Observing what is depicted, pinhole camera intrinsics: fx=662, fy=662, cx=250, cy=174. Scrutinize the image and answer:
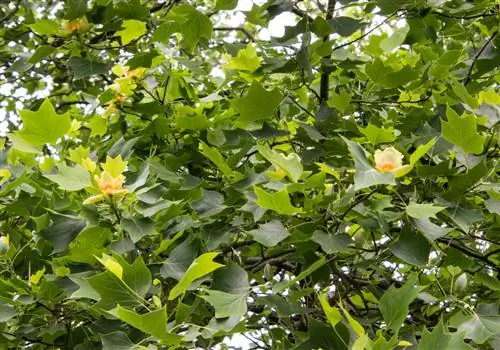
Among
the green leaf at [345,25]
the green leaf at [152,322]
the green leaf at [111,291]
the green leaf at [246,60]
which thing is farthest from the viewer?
the green leaf at [246,60]

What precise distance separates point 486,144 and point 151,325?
34.6 inches

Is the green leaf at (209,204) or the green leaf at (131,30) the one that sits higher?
the green leaf at (131,30)

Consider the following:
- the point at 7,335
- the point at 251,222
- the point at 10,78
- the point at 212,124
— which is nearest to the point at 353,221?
the point at 251,222

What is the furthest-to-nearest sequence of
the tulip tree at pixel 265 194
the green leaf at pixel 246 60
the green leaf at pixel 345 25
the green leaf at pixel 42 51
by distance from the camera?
the green leaf at pixel 42 51 < the green leaf at pixel 246 60 < the green leaf at pixel 345 25 < the tulip tree at pixel 265 194

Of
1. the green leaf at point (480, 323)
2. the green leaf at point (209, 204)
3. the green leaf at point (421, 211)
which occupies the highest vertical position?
the green leaf at point (421, 211)

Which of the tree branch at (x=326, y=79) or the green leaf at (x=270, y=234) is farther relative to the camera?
the tree branch at (x=326, y=79)

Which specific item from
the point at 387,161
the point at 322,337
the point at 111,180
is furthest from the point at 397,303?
the point at 111,180

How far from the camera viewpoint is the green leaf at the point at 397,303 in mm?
1102

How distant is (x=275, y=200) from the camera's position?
1188mm

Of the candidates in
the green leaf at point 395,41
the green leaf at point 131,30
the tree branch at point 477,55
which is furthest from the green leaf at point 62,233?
Result: the tree branch at point 477,55

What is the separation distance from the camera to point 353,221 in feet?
4.61

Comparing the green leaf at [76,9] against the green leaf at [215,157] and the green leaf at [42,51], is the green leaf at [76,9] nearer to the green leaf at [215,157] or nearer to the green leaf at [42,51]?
the green leaf at [42,51]

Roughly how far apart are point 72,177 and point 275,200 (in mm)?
411

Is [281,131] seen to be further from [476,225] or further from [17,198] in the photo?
[17,198]
